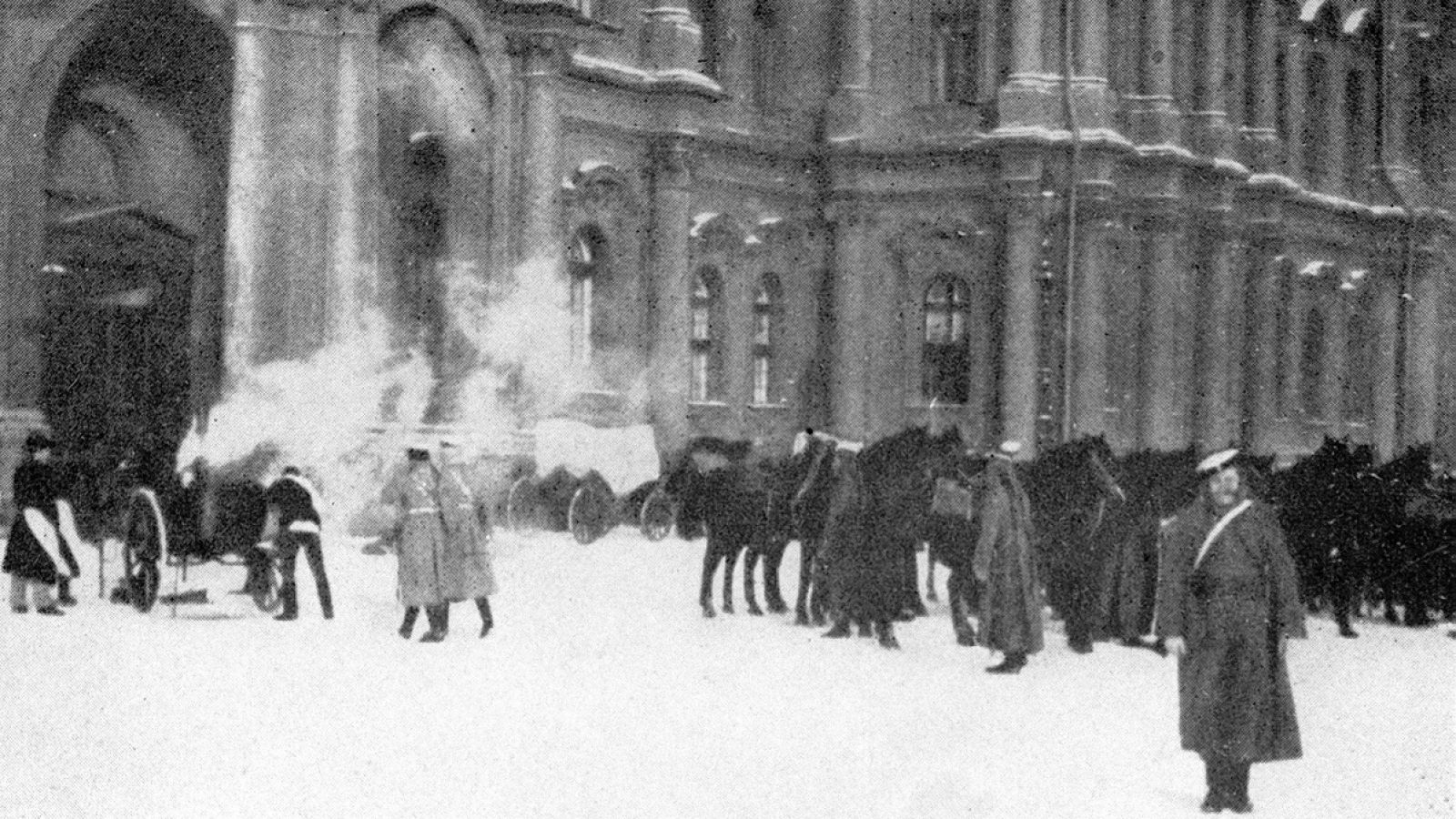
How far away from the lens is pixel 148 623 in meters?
15.9

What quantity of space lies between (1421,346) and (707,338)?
20.1m

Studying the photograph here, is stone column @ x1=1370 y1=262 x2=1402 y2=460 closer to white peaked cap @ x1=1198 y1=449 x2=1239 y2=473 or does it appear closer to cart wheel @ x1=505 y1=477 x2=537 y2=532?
cart wheel @ x1=505 y1=477 x2=537 y2=532

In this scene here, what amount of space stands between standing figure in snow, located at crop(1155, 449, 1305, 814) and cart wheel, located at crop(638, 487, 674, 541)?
16373mm

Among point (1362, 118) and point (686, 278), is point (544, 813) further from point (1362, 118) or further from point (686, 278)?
point (1362, 118)

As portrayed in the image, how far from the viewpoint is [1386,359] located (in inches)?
1788

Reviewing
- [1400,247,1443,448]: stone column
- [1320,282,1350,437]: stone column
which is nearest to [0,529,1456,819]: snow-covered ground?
[1320,282,1350,437]: stone column

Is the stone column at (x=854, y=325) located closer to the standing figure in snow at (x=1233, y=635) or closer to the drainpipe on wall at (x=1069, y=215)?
the drainpipe on wall at (x=1069, y=215)

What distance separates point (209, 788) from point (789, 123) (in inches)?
1050

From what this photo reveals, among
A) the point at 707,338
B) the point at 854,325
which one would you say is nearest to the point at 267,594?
the point at 707,338

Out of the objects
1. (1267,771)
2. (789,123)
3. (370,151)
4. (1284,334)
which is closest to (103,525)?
(370,151)

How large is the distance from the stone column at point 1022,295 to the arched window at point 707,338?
195 inches

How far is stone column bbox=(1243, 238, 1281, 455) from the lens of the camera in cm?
4094

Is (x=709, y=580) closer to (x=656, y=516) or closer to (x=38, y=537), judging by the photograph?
(x=38, y=537)

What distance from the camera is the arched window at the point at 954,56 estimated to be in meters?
35.8
